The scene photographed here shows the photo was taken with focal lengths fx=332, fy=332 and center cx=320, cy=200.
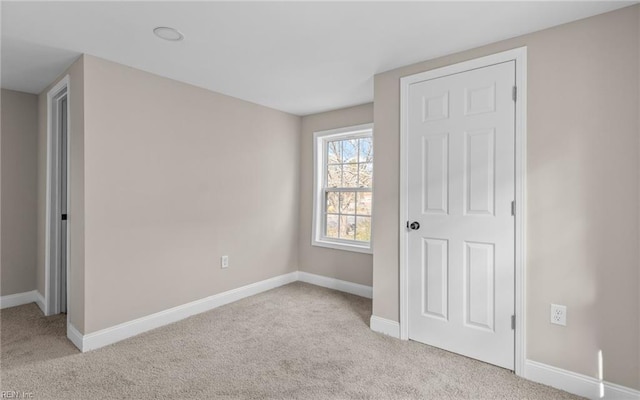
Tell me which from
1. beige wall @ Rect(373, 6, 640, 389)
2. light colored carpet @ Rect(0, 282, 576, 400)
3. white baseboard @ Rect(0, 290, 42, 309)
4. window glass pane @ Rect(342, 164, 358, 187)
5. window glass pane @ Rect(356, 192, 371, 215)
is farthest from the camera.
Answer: window glass pane @ Rect(342, 164, 358, 187)

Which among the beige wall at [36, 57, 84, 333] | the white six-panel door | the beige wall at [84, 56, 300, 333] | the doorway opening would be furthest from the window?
the doorway opening

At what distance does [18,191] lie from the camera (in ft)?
11.6

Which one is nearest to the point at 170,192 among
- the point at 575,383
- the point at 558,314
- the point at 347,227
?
the point at 347,227

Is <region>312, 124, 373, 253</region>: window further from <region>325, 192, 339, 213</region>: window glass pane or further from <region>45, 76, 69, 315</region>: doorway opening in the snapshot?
<region>45, 76, 69, 315</region>: doorway opening

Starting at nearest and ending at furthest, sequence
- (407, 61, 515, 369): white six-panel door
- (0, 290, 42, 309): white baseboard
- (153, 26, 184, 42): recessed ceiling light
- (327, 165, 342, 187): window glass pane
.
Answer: (153, 26, 184, 42): recessed ceiling light → (407, 61, 515, 369): white six-panel door → (0, 290, 42, 309): white baseboard → (327, 165, 342, 187): window glass pane

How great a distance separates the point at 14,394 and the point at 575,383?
11.2 feet

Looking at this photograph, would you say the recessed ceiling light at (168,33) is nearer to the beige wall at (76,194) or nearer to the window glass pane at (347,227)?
the beige wall at (76,194)

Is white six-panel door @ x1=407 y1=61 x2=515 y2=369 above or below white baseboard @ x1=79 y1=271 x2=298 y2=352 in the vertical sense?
above

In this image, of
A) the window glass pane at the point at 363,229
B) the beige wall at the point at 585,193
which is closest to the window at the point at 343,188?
the window glass pane at the point at 363,229

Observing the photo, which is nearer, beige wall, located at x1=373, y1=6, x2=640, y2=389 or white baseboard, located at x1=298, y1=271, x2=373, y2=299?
beige wall, located at x1=373, y1=6, x2=640, y2=389

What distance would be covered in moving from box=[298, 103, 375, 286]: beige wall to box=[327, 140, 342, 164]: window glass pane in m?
0.23

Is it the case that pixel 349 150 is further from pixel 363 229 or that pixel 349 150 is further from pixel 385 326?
pixel 385 326

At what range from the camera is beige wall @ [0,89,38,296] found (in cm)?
346

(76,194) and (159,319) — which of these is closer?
(76,194)
